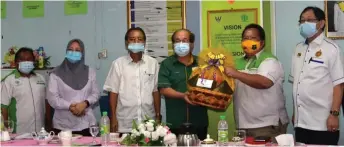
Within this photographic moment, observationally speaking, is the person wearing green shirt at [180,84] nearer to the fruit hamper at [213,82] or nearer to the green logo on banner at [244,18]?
the fruit hamper at [213,82]

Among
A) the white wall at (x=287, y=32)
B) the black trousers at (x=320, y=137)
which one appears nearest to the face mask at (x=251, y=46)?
the black trousers at (x=320, y=137)

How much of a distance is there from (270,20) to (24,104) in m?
2.60

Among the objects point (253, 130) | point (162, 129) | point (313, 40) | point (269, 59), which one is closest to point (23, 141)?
point (162, 129)

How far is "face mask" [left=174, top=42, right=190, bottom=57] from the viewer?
139 inches

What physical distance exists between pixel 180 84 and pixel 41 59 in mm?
2158

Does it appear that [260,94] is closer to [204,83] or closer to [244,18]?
[204,83]

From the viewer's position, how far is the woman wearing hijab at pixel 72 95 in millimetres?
3871

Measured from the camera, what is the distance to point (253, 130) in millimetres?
3428

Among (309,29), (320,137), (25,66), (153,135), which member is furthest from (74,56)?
(320,137)

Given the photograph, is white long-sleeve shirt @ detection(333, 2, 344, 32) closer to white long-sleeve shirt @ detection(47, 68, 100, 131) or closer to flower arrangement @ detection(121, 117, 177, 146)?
flower arrangement @ detection(121, 117, 177, 146)

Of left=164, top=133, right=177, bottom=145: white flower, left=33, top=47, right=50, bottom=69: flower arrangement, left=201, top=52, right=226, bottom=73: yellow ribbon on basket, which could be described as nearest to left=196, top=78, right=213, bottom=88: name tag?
left=201, top=52, right=226, bottom=73: yellow ribbon on basket

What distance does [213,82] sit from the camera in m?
3.10

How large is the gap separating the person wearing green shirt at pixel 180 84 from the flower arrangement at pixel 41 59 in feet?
6.46

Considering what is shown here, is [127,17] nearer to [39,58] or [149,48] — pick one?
[149,48]
